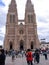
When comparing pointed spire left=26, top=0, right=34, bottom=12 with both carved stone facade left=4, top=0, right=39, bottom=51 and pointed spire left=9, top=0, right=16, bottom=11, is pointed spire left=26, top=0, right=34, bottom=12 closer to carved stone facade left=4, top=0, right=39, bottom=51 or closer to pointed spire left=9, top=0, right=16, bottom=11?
carved stone facade left=4, top=0, right=39, bottom=51

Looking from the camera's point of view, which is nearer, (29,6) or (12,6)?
(12,6)

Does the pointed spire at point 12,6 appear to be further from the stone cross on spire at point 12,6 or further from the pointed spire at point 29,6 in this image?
the pointed spire at point 29,6

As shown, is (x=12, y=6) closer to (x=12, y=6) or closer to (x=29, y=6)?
(x=12, y=6)

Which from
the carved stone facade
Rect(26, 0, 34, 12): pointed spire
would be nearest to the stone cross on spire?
the carved stone facade

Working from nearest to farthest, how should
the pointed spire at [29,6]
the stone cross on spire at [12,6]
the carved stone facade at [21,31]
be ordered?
the carved stone facade at [21,31]
the stone cross on spire at [12,6]
the pointed spire at [29,6]

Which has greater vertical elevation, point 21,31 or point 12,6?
point 12,6

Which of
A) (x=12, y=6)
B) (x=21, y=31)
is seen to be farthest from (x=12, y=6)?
(x=21, y=31)

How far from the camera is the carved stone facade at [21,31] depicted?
85812 millimetres

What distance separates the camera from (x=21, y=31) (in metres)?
89.4

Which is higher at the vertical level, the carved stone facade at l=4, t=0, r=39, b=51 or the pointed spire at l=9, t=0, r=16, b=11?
the pointed spire at l=9, t=0, r=16, b=11

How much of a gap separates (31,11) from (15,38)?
1273cm

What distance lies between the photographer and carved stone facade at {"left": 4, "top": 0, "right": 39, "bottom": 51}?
85.8 metres

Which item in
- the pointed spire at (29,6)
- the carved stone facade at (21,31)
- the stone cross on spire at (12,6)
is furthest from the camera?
the pointed spire at (29,6)

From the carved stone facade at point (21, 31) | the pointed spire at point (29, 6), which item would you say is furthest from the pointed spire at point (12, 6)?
the pointed spire at point (29, 6)
